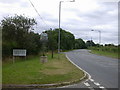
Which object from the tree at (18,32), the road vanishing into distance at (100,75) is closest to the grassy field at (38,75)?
the road vanishing into distance at (100,75)

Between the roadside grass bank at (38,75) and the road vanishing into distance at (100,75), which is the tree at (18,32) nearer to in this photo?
the road vanishing into distance at (100,75)

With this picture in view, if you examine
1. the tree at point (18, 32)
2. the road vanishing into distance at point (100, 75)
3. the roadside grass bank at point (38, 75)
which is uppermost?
the tree at point (18, 32)

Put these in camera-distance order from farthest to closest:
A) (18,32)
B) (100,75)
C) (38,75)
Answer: (18,32) < (100,75) < (38,75)

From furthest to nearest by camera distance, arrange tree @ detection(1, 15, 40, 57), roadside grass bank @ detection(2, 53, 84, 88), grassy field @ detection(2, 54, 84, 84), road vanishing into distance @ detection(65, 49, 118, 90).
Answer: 1. tree @ detection(1, 15, 40, 57)
2. grassy field @ detection(2, 54, 84, 84)
3. roadside grass bank @ detection(2, 53, 84, 88)
4. road vanishing into distance @ detection(65, 49, 118, 90)

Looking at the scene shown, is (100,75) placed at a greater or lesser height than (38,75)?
lesser

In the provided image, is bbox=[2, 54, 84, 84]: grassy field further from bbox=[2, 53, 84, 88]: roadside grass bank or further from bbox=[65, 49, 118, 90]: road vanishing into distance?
bbox=[65, 49, 118, 90]: road vanishing into distance

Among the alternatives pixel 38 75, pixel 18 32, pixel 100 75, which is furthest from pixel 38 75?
pixel 18 32

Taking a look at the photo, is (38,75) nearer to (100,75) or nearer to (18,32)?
(100,75)

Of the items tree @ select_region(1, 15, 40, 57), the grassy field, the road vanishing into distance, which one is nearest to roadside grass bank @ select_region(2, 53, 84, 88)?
the grassy field

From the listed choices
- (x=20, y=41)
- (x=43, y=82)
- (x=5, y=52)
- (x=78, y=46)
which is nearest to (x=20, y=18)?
(x=20, y=41)

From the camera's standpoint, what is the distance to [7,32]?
33.4 m

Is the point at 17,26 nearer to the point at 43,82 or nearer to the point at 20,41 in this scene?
the point at 20,41

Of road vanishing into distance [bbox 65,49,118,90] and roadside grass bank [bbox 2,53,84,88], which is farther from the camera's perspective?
roadside grass bank [bbox 2,53,84,88]

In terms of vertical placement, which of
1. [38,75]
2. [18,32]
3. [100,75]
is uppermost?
[18,32]
